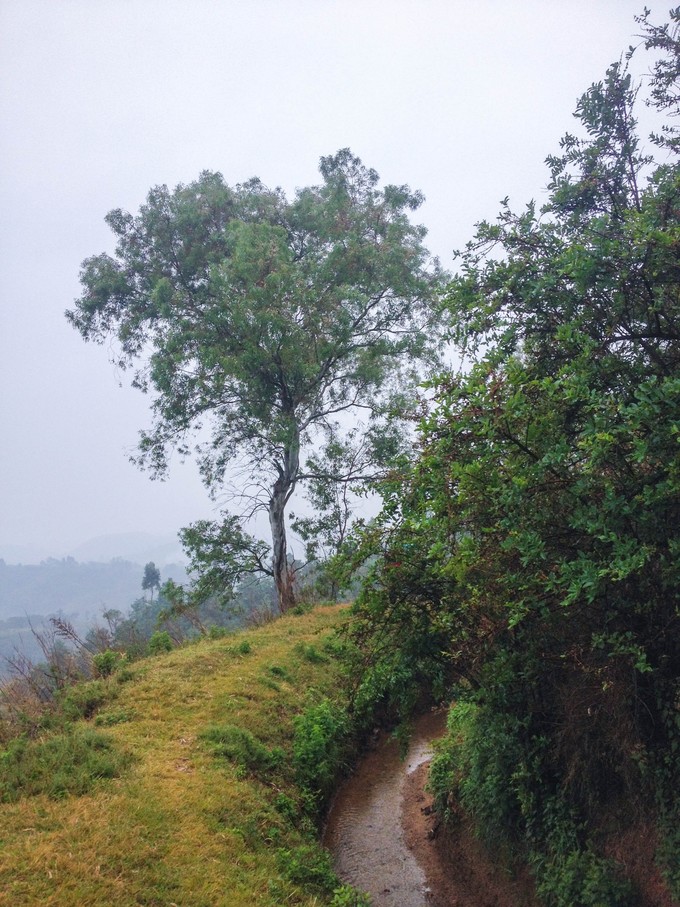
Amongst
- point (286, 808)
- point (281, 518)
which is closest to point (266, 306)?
point (281, 518)

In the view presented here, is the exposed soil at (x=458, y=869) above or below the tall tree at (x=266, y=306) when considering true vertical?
below

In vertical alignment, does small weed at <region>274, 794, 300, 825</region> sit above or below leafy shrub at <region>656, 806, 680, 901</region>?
above

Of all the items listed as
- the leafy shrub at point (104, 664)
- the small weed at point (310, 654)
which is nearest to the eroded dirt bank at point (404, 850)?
the small weed at point (310, 654)

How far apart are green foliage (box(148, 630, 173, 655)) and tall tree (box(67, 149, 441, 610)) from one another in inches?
187

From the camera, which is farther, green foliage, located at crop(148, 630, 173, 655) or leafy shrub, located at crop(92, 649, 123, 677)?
green foliage, located at crop(148, 630, 173, 655)

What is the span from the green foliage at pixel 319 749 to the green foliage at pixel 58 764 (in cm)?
290

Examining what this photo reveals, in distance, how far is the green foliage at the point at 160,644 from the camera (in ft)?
43.3

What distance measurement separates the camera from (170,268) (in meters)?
21.2

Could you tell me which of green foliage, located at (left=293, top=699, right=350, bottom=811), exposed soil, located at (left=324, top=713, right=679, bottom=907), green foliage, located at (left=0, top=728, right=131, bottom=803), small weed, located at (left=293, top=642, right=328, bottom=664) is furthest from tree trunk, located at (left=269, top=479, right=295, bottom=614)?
green foliage, located at (left=0, top=728, right=131, bottom=803)

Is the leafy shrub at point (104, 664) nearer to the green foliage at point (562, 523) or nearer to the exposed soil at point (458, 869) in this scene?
the exposed soil at point (458, 869)

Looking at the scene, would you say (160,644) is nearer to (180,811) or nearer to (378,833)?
(378,833)

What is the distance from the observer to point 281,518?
20.0 metres

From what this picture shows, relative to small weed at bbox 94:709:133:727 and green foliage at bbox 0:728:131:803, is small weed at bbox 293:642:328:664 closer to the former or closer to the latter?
small weed at bbox 94:709:133:727

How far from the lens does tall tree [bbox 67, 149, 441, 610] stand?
17.3 metres
